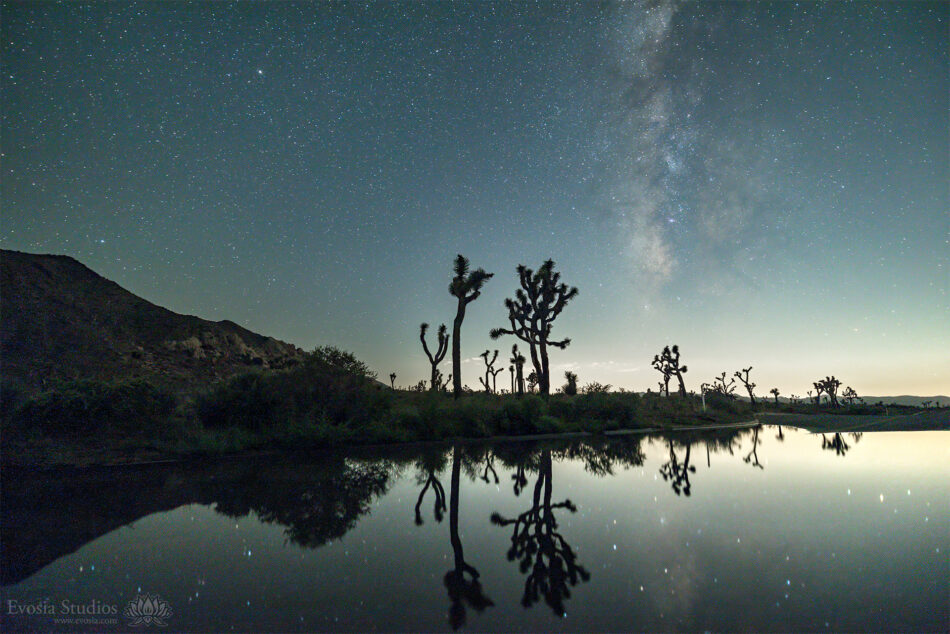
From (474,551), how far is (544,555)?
0.88 meters

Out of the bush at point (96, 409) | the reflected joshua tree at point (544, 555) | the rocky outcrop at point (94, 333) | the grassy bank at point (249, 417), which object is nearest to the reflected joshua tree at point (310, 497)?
the reflected joshua tree at point (544, 555)

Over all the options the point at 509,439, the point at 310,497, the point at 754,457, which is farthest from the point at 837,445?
the point at 310,497

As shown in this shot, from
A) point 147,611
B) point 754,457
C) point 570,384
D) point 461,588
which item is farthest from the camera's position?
point 570,384

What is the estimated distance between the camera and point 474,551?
507cm

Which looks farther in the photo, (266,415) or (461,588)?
(266,415)

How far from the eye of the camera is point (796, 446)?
53.3 ft

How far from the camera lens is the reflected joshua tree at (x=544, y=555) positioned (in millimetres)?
3900

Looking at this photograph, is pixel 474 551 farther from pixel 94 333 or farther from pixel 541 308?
pixel 94 333

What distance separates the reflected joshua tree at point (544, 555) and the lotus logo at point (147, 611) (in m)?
3.34

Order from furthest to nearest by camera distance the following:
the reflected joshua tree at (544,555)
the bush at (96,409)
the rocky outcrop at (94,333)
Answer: the rocky outcrop at (94,333), the bush at (96,409), the reflected joshua tree at (544,555)

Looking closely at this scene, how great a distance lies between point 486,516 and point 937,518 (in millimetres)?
7126

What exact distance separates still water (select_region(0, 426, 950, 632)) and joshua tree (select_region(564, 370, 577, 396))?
975 inches

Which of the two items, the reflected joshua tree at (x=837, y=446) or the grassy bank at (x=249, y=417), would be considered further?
the reflected joshua tree at (x=837, y=446)

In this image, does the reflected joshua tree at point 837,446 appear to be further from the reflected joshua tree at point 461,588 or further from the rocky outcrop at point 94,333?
the rocky outcrop at point 94,333
